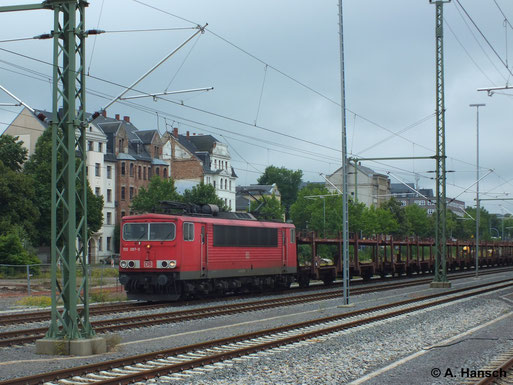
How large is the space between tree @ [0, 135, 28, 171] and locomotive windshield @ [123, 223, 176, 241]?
41667 millimetres

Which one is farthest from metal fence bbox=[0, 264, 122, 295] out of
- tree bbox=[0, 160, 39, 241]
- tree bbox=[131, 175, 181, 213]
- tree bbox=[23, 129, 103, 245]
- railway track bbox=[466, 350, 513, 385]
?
tree bbox=[131, 175, 181, 213]

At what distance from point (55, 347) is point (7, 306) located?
47.2ft

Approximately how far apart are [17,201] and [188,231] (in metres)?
33.8

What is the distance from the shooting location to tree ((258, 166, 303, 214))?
155250 mm

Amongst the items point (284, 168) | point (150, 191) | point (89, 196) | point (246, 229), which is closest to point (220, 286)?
point (246, 229)

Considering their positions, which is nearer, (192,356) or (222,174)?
(192,356)

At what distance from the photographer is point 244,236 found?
→ 31125 mm

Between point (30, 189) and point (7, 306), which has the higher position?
point (30, 189)

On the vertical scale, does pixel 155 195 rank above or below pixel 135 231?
above

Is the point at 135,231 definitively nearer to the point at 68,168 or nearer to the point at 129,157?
the point at 68,168

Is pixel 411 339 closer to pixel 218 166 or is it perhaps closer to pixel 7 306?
pixel 7 306

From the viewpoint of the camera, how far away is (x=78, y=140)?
15.0 meters

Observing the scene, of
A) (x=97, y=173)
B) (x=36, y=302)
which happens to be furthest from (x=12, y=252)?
(x=97, y=173)

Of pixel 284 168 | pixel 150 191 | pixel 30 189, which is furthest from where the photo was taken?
pixel 284 168
